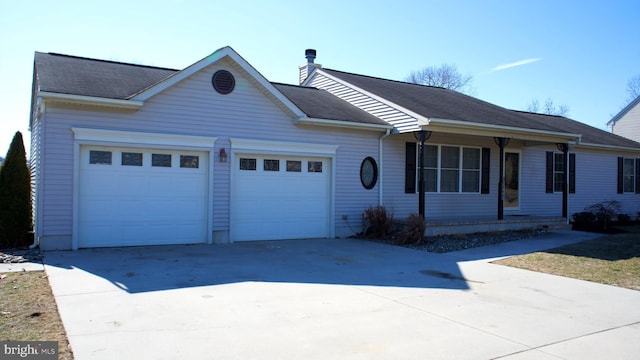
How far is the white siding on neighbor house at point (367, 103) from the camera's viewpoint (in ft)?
42.6

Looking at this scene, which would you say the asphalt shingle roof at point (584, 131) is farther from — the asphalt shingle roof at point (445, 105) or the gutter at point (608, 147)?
the gutter at point (608, 147)

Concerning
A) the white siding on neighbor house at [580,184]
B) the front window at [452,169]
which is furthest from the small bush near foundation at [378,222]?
the white siding on neighbor house at [580,184]

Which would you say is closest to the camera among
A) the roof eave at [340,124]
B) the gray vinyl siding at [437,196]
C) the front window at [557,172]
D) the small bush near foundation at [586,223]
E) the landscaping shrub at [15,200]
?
the landscaping shrub at [15,200]

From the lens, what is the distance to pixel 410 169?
14.2m

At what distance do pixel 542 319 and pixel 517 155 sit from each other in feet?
39.8

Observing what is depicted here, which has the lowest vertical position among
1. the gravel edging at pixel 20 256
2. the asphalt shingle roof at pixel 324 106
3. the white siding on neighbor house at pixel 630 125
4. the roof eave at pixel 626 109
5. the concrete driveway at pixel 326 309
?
the concrete driveway at pixel 326 309

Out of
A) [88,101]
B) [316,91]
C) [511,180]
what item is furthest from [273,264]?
[511,180]

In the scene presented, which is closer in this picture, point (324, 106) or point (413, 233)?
point (413, 233)

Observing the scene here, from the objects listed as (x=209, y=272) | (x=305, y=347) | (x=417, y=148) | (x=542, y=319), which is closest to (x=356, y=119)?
(x=417, y=148)

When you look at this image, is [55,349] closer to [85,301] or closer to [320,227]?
Result: [85,301]

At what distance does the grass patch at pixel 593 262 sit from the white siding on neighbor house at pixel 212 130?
476 cm

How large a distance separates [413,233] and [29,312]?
8.31m

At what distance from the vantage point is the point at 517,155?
16.8 metres

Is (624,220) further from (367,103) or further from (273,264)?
(273,264)
